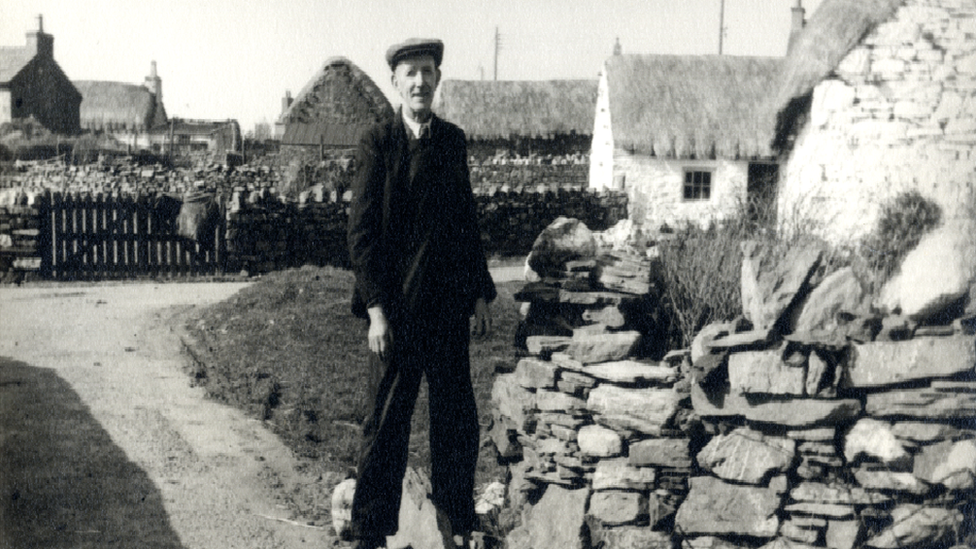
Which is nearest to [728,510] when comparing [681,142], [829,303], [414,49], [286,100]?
[829,303]

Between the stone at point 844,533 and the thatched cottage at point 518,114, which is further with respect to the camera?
the thatched cottage at point 518,114

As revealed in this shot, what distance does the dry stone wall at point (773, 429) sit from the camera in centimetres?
451

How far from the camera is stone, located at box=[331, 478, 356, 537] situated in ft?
17.3

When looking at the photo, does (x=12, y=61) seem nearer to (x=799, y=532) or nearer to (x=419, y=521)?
(x=419, y=521)

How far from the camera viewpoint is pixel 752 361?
15.7 feet

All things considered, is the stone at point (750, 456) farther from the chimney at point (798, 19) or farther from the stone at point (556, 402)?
the chimney at point (798, 19)

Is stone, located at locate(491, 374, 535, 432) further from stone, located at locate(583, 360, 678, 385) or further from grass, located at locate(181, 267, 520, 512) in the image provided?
grass, located at locate(181, 267, 520, 512)

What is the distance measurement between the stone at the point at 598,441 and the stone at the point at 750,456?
0.57m

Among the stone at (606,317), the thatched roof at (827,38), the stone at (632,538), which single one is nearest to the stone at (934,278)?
the stone at (606,317)

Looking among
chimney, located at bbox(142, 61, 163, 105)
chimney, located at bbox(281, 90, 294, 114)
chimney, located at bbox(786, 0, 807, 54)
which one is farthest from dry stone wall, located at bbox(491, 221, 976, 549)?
chimney, located at bbox(142, 61, 163, 105)

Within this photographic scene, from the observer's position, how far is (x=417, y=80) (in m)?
4.11

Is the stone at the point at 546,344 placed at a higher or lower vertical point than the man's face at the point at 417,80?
lower

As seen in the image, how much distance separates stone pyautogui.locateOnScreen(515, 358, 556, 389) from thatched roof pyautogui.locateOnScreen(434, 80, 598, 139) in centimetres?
2726

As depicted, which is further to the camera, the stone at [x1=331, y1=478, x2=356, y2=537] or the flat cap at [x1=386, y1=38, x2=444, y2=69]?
the stone at [x1=331, y1=478, x2=356, y2=537]
